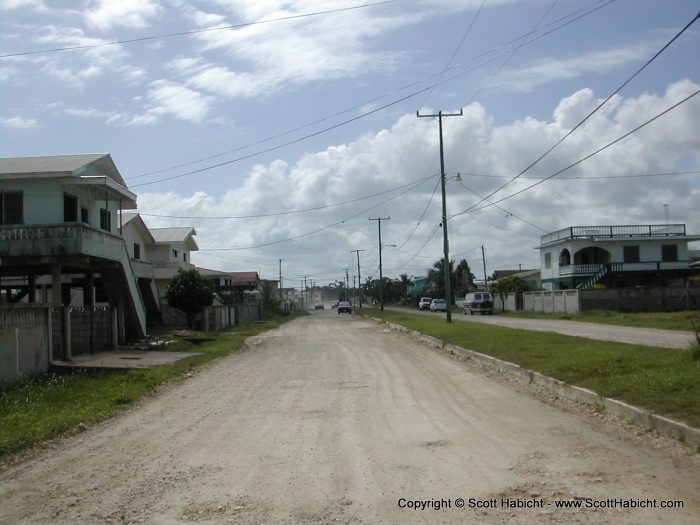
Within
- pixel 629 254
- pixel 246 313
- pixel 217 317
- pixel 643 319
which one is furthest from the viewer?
pixel 629 254

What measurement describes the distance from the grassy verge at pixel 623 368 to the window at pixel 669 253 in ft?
145

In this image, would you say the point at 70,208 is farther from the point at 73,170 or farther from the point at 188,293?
the point at 188,293

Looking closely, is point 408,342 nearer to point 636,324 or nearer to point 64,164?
point 636,324

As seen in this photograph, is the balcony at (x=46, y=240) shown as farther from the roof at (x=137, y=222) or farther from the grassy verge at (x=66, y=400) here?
the roof at (x=137, y=222)

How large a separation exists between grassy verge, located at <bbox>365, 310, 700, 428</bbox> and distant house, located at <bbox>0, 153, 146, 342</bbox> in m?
14.0

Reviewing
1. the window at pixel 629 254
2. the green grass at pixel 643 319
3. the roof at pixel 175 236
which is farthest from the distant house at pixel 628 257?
the roof at pixel 175 236

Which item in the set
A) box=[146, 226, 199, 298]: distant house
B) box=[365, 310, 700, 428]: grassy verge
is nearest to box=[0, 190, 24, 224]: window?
box=[365, 310, 700, 428]: grassy verge

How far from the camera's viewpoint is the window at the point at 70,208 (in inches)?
1003

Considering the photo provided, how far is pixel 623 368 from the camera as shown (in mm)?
12258

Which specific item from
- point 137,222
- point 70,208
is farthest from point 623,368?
point 137,222

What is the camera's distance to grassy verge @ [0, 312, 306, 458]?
9812 millimetres

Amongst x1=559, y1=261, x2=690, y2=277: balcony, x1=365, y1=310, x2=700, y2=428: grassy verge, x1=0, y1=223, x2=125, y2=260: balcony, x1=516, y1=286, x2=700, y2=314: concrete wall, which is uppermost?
x1=0, y1=223, x2=125, y2=260: balcony

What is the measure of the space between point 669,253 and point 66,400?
190 feet

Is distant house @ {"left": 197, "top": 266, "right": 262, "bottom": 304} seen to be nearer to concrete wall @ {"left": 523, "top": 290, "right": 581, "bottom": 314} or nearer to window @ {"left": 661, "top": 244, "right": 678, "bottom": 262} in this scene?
concrete wall @ {"left": 523, "top": 290, "right": 581, "bottom": 314}
